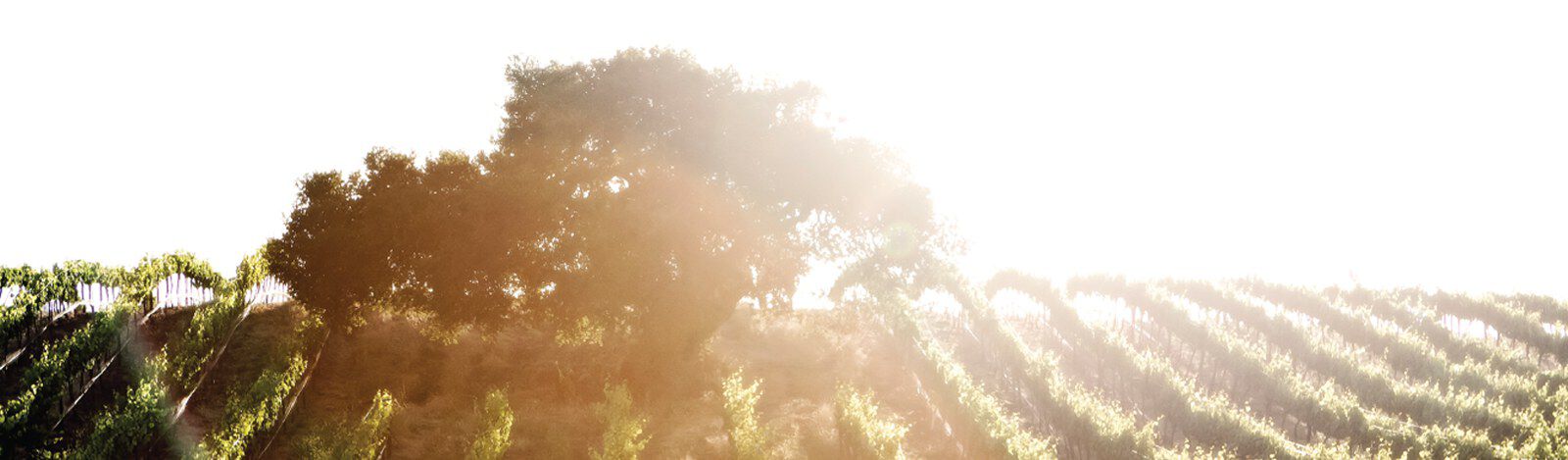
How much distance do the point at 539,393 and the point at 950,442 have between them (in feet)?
50.2

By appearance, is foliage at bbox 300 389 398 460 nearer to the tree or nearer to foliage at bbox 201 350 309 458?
foliage at bbox 201 350 309 458

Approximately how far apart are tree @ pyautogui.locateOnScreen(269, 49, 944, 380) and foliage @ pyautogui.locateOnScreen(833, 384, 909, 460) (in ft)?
20.0

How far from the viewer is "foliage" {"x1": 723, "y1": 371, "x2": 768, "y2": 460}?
17906 millimetres

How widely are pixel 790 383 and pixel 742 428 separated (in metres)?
9.91

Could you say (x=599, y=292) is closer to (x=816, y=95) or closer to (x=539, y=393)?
(x=539, y=393)

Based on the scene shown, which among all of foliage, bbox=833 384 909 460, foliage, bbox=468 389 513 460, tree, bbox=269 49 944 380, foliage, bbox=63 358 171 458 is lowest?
foliage, bbox=833 384 909 460

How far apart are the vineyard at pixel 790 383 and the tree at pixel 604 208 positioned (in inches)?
114

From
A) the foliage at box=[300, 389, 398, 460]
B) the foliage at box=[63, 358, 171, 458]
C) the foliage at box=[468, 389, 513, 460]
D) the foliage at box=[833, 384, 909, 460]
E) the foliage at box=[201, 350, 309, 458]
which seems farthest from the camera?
the foliage at box=[833, 384, 909, 460]

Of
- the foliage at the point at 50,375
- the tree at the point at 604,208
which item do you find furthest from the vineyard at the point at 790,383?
the tree at the point at 604,208

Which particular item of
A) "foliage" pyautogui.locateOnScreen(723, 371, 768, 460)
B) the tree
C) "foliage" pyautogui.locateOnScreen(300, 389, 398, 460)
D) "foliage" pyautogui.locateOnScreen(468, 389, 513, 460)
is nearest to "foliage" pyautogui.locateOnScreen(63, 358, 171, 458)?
"foliage" pyautogui.locateOnScreen(300, 389, 398, 460)

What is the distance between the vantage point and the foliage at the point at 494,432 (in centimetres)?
1773

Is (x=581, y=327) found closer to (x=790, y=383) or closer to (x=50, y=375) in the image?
(x=790, y=383)

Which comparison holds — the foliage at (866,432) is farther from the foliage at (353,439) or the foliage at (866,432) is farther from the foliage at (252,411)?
the foliage at (252,411)

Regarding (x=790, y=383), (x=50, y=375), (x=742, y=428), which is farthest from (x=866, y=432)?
(x=50, y=375)
